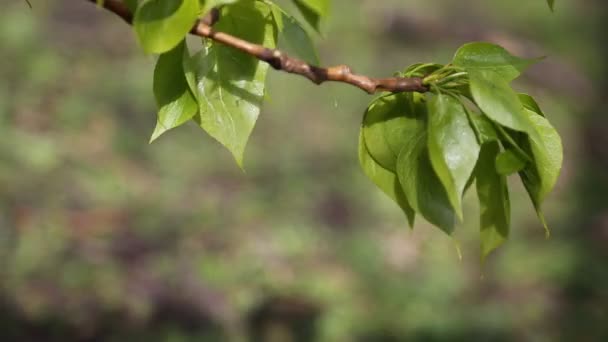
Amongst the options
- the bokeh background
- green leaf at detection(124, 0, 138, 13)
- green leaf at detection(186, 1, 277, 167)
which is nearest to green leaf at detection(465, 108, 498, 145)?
green leaf at detection(186, 1, 277, 167)

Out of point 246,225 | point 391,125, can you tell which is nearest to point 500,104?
point 391,125

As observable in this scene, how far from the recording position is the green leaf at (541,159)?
A: 883mm

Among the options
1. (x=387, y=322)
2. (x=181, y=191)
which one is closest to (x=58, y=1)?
(x=181, y=191)

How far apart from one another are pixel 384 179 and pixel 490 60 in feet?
0.56

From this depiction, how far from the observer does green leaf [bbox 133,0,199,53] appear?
0.78 meters

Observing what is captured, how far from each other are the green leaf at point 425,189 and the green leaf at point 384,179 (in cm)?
7

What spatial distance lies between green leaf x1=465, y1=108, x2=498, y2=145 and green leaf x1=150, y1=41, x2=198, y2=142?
27 centimetres

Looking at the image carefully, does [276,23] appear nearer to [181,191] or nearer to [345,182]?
[181,191]

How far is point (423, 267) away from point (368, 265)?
0.21 metres

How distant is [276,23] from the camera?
879mm

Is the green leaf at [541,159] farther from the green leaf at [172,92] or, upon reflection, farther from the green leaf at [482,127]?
the green leaf at [172,92]

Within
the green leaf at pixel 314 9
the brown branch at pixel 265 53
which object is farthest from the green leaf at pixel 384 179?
the green leaf at pixel 314 9

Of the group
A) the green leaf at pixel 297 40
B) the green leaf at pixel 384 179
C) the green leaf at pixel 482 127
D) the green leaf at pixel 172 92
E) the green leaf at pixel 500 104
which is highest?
the green leaf at pixel 500 104

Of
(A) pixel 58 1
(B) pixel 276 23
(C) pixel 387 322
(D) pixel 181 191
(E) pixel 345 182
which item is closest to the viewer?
(B) pixel 276 23
